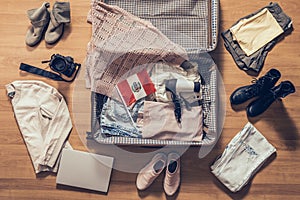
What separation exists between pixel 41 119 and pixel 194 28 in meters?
0.70

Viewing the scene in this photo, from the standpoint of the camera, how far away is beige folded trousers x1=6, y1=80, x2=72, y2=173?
1695 mm

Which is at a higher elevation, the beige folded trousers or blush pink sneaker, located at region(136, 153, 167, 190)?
the beige folded trousers

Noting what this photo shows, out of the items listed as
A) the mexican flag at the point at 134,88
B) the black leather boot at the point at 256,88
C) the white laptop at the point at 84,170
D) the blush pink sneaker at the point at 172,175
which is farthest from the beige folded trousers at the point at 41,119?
the black leather boot at the point at 256,88

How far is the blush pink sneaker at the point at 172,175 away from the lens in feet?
5.41

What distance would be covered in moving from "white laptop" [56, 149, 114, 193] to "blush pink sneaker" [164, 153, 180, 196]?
22 cm

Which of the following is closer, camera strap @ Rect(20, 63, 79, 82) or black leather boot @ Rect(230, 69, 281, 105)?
black leather boot @ Rect(230, 69, 281, 105)

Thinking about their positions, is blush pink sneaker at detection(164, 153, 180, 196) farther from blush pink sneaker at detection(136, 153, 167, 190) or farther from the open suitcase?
the open suitcase

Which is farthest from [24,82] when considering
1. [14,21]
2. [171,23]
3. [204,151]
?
[204,151]

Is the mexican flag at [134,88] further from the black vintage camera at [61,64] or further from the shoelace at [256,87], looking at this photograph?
the shoelace at [256,87]

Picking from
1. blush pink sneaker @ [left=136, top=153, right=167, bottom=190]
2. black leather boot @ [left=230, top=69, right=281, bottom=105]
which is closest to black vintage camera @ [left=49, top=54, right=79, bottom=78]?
blush pink sneaker @ [left=136, top=153, right=167, bottom=190]

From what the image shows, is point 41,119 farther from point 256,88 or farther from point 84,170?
point 256,88

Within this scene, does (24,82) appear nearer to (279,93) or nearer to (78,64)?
(78,64)

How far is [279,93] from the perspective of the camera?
166 cm

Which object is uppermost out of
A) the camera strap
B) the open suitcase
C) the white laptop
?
the open suitcase
